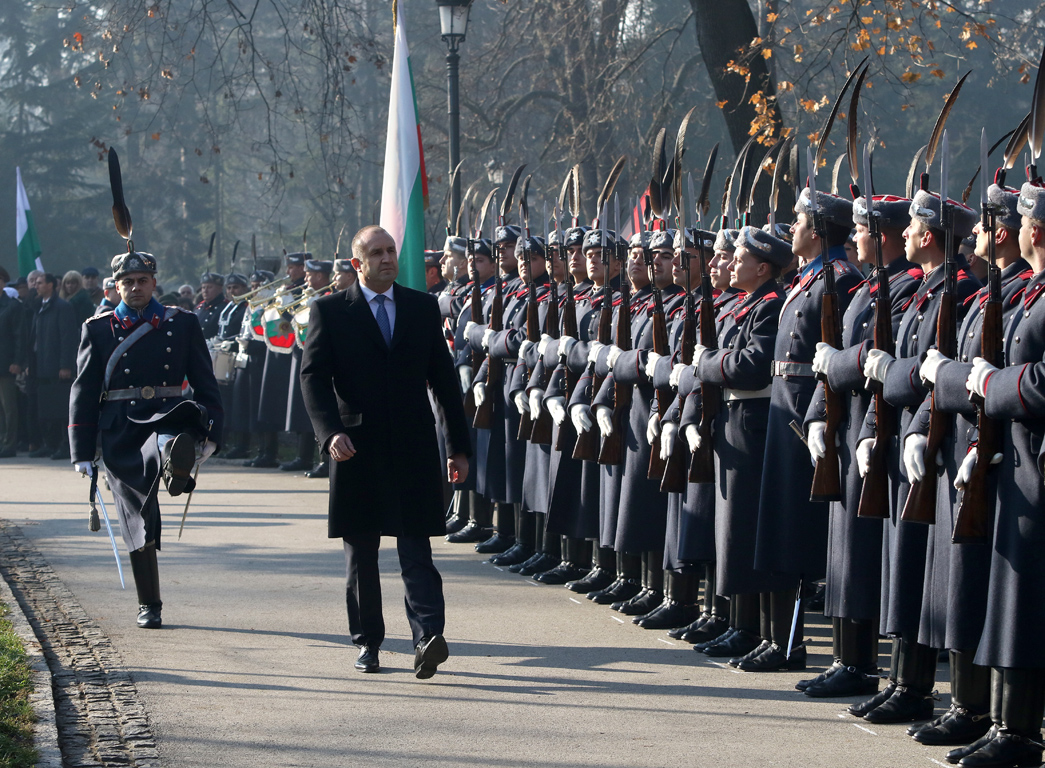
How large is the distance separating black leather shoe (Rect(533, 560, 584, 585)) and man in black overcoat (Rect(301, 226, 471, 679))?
8.26 ft

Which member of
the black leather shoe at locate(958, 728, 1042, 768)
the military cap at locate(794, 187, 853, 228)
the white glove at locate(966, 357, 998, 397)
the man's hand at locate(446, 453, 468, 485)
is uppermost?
the military cap at locate(794, 187, 853, 228)

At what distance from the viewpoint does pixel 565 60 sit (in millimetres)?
25297

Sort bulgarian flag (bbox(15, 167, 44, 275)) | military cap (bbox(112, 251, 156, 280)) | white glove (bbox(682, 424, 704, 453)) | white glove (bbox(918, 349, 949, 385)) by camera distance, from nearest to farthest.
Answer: white glove (bbox(918, 349, 949, 385)) < white glove (bbox(682, 424, 704, 453)) < military cap (bbox(112, 251, 156, 280)) < bulgarian flag (bbox(15, 167, 44, 275))

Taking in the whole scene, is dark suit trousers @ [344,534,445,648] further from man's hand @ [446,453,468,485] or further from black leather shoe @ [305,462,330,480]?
black leather shoe @ [305,462,330,480]

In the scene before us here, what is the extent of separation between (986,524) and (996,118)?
3438cm

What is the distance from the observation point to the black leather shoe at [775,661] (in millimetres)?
6480

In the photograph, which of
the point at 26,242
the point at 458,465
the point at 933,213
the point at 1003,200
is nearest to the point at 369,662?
the point at 458,465

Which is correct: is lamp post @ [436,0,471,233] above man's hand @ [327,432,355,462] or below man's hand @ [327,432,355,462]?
above

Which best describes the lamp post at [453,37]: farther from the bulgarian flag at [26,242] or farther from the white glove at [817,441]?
the bulgarian flag at [26,242]

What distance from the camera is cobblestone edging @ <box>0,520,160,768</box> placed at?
17.0 feet

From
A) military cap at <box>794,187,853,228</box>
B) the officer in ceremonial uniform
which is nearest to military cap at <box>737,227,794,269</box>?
military cap at <box>794,187,853,228</box>

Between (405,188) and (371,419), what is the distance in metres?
4.46

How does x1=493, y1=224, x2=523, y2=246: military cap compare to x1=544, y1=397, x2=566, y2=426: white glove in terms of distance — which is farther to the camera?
x1=493, y1=224, x2=523, y2=246: military cap

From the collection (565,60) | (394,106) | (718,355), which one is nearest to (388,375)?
(718,355)
